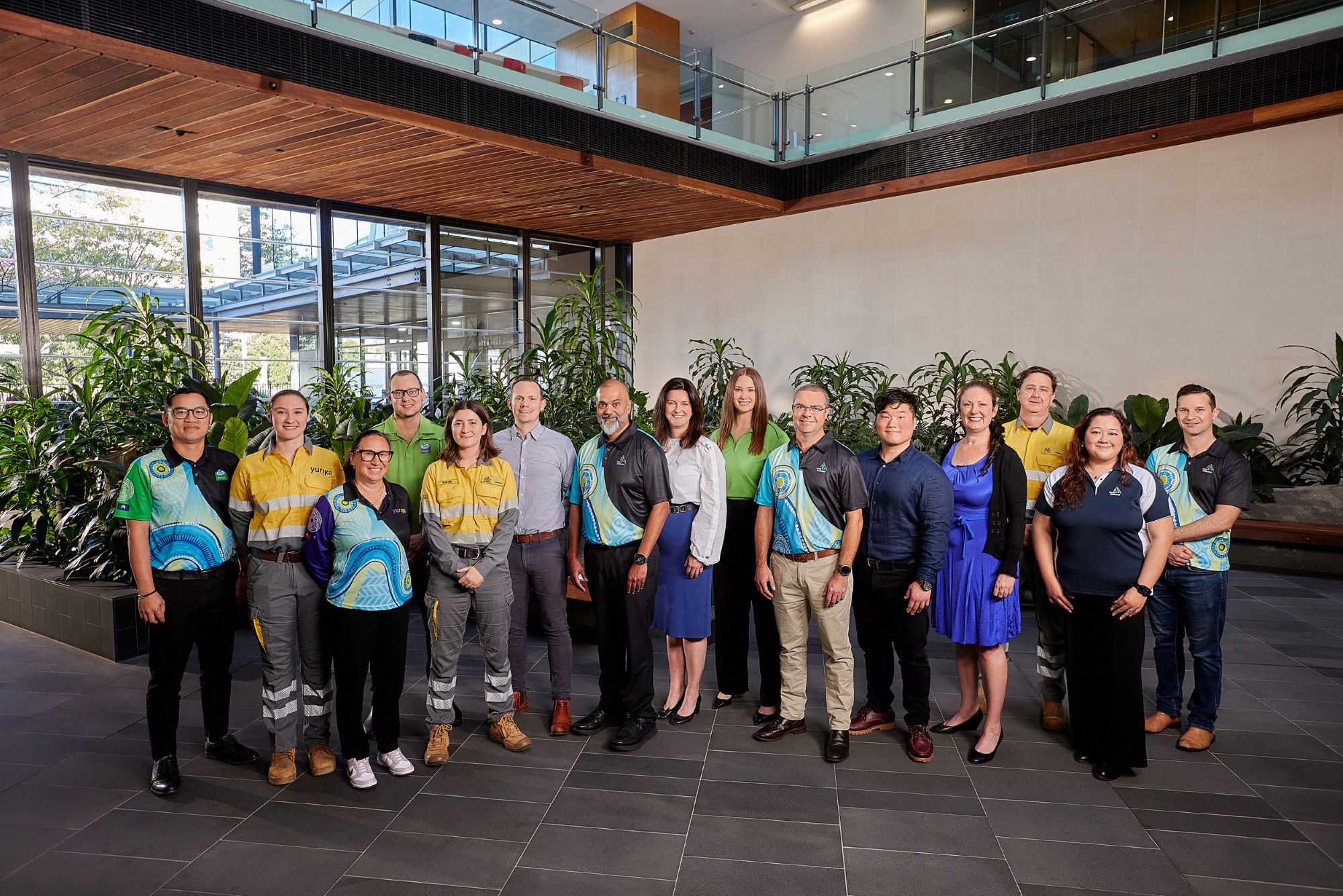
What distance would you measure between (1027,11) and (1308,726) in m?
6.69

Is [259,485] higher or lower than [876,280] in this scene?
lower

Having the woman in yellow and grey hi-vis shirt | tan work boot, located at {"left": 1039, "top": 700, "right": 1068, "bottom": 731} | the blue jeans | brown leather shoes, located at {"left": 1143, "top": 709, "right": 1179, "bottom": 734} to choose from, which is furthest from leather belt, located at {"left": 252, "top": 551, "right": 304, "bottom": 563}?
brown leather shoes, located at {"left": 1143, "top": 709, "right": 1179, "bottom": 734}

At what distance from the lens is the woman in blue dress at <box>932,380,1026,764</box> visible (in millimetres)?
3053

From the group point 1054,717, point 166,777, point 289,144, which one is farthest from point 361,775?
point 289,144

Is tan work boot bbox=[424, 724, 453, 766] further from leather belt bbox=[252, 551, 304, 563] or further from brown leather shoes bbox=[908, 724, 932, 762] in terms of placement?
brown leather shoes bbox=[908, 724, 932, 762]

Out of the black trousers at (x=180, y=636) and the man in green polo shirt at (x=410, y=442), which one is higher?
the man in green polo shirt at (x=410, y=442)

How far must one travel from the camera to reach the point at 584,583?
3.52m

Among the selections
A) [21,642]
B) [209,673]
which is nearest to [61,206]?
[21,642]

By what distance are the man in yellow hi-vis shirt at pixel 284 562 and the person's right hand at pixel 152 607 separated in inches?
10.7

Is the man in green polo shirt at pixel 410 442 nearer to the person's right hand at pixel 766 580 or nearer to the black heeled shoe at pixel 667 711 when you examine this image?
the black heeled shoe at pixel 667 711

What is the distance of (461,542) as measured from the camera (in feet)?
10.2

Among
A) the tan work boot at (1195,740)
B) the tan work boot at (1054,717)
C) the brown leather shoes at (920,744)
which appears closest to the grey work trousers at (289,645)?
the brown leather shoes at (920,744)

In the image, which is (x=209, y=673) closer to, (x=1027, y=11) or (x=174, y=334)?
(x=174, y=334)

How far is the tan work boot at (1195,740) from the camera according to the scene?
3.25 metres
